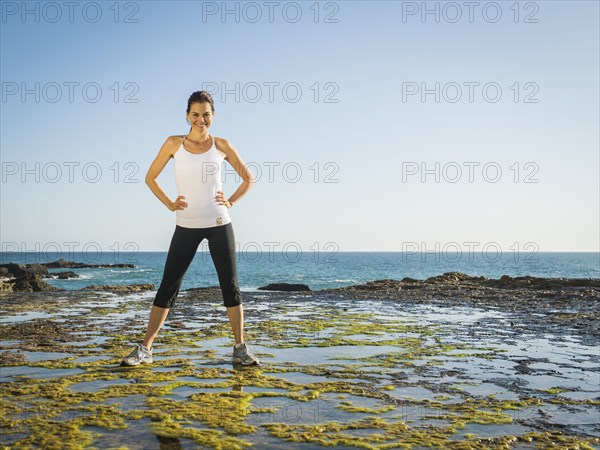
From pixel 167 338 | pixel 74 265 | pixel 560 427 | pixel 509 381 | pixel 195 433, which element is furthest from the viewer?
pixel 74 265

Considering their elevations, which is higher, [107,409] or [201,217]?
[201,217]

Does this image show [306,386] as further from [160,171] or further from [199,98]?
[199,98]

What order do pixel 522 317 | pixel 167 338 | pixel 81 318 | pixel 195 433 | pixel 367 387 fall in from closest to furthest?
pixel 195 433 < pixel 367 387 < pixel 167 338 < pixel 81 318 < pixel 522 317

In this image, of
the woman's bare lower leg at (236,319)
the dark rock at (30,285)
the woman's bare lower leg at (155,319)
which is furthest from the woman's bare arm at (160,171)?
the dark rock at (30,285)

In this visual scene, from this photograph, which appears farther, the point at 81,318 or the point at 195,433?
the point at 81,318

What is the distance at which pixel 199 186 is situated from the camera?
5.31m

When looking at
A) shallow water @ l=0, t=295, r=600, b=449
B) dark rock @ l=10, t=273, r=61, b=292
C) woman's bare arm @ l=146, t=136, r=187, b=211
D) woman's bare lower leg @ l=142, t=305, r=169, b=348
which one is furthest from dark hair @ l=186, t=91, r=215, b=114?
dark rock @ l=10, t=273, r=61, b=292

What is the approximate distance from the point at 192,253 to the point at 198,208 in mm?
537

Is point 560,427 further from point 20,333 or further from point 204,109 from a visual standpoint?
point 20,333

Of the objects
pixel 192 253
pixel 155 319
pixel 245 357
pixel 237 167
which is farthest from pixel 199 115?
pixel 245 357

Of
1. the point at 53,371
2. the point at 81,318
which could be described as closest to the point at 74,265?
the point at 81,318

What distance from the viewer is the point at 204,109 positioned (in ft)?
17.6

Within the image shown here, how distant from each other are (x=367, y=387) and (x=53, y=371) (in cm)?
320

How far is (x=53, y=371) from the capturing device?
514 cm
